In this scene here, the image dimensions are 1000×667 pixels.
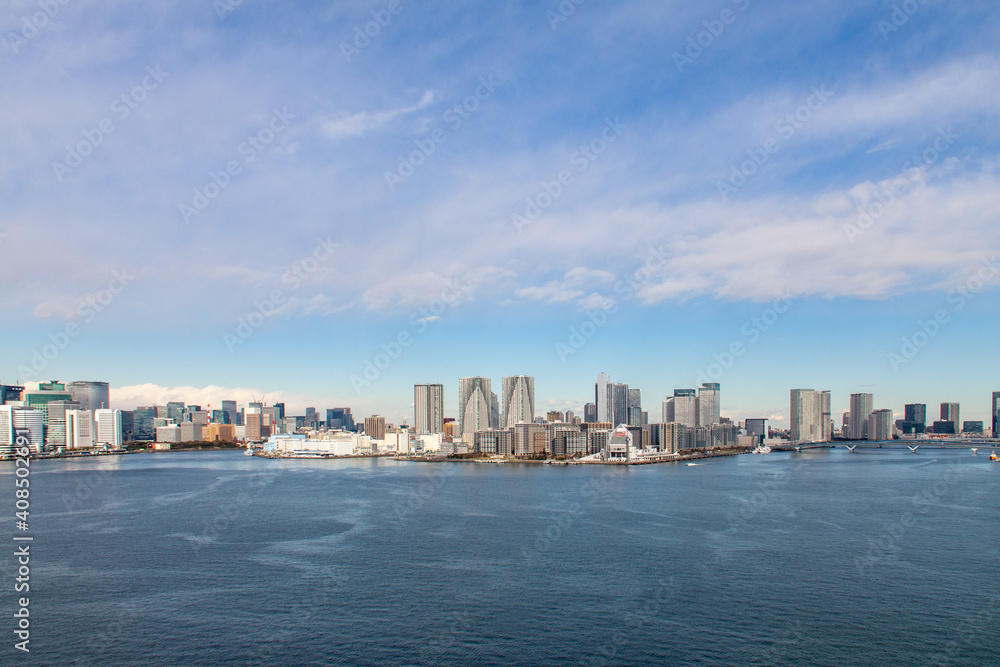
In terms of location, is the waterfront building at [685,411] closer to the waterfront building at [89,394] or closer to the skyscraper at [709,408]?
the skyscraper at [709,408]

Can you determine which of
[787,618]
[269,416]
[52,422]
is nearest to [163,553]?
[787,618]

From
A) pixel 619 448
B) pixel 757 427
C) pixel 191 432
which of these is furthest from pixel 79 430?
pixel 757 427

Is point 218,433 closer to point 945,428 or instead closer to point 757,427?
point 757,427

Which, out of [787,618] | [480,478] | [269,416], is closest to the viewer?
[787,618]

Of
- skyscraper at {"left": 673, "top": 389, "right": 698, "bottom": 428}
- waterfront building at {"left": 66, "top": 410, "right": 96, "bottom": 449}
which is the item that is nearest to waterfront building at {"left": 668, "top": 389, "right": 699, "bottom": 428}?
skyscraper at {"left": 673, "top": 389, "right": 698, "bottom": 428}

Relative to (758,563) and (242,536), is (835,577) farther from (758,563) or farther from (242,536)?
(242,536)

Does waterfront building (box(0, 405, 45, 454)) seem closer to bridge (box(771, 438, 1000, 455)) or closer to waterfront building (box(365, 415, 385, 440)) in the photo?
waterfront building (box(365, 415, 385, 440))
